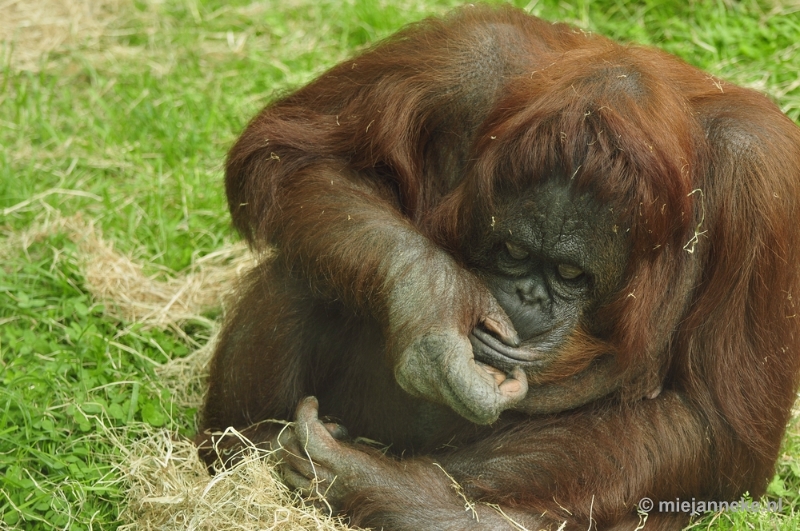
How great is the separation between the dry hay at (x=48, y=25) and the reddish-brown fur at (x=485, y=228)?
3119 mm

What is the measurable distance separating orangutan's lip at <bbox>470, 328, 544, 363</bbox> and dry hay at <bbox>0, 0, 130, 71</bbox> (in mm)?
3935

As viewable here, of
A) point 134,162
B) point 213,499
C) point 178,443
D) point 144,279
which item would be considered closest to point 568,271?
point 213,499

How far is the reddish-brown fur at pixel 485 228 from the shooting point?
3.02 m

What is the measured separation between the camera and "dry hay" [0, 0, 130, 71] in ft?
20.2

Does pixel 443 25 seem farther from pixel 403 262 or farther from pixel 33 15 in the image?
pixel 33 15

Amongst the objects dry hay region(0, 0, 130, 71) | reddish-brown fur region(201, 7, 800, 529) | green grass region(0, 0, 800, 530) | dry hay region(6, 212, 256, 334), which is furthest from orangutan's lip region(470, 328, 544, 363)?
dry hay region(0, 0, 130, 71)

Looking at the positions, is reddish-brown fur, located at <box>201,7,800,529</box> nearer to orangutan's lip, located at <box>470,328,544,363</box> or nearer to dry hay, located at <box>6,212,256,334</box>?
orangutan's lip, located at <box>470,328,544,363</box>

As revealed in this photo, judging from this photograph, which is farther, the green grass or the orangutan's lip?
the green grass

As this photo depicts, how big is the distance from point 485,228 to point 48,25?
14.0 ft

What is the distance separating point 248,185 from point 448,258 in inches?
30.3

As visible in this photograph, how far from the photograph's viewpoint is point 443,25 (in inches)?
138

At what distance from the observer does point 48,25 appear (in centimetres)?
639

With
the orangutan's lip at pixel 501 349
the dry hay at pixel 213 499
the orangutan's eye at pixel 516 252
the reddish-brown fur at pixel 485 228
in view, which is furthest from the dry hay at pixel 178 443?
the orangutan's eye at pixel 516 252

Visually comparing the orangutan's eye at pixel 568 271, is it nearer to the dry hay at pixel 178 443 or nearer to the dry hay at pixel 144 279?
the dry hay at pixel 178 443
